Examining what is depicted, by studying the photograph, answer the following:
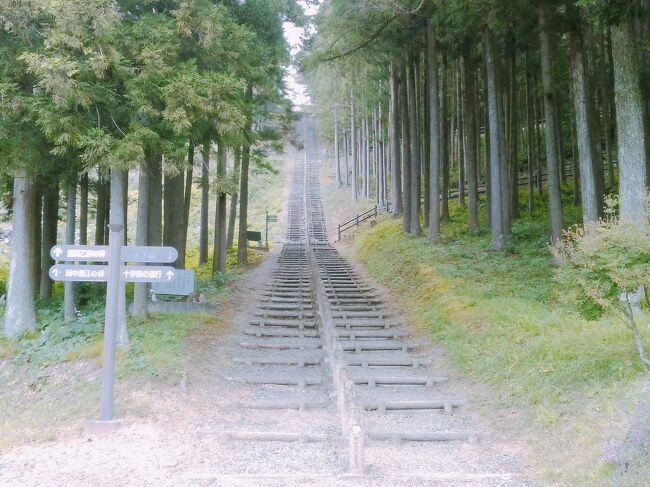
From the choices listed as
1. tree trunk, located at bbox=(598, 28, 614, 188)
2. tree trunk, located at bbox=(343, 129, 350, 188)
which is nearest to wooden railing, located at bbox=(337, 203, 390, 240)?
tree trunk, located at bbox=(598, 28, 614, 188)

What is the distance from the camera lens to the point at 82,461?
4973 mm

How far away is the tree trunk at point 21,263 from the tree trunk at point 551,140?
35.2 feet

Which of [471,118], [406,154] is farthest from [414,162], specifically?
[471,118]

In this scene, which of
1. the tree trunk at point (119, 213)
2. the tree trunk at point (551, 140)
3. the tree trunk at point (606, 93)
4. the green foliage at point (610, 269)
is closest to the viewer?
the green foliage at point (610, 269)

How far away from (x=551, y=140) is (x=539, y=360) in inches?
279

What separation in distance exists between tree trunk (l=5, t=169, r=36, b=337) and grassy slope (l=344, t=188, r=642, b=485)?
750cm

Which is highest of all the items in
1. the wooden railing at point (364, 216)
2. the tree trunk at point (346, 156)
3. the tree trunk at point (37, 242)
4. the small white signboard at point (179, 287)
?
the tree trunk at point (346, 156)

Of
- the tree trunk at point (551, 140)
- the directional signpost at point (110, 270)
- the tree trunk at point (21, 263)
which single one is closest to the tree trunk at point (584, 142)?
the tree trunk at point (551, 140)

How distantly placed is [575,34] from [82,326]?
11441 mm

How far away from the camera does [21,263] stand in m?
9.71

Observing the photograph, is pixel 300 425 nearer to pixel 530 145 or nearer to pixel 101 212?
pixel 101 212

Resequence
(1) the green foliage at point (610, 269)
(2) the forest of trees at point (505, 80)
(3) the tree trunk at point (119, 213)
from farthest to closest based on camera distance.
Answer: (2) the forest of trees at point (505, 80) → (3) the tree trunk at point (119, 213) → (1) the green foliage at point (610, 269)

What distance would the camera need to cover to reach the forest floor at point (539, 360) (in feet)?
14.3

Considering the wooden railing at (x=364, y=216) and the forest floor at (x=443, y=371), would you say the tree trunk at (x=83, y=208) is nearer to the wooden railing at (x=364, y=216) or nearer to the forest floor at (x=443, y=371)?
the forest floor at (x=443, y=371)
